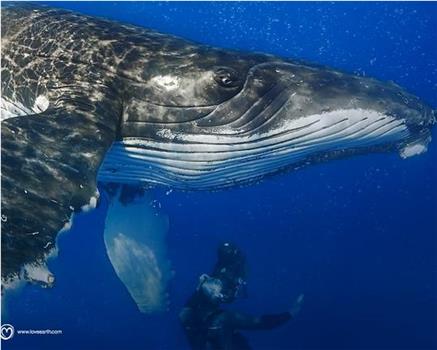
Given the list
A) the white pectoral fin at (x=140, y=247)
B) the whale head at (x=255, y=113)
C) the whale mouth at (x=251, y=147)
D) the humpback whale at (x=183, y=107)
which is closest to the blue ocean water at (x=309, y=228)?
the white pectoral fin at (x=140, y=247)

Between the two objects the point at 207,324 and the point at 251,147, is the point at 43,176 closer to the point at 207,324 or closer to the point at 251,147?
the point at 251,147

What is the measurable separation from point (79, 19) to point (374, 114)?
5.64 metres

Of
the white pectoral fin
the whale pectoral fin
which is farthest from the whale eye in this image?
the white pectoral fin

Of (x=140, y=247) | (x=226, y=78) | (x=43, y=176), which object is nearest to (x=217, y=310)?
(x=140, y=247)

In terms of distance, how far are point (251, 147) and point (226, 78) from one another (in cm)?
117

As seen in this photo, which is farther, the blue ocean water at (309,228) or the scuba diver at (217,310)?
the blue ocean water at (309,228)

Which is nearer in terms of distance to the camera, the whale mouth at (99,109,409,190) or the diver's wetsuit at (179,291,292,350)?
the whale mouth at (99,109,409,190)

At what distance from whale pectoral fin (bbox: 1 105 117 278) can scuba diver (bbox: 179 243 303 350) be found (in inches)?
344

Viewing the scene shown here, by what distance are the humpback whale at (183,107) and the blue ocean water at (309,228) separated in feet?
87.4

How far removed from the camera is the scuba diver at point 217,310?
1494cm

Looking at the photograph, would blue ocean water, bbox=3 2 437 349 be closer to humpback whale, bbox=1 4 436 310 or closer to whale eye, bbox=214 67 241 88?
humpback whale, bbox=1 4 436 310

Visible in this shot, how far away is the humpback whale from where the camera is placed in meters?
7.52

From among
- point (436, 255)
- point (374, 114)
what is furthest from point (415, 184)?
point (374, 114)

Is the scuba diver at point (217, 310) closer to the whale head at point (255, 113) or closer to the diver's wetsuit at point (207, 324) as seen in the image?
the diver's wetsuit at point (207, 324)
